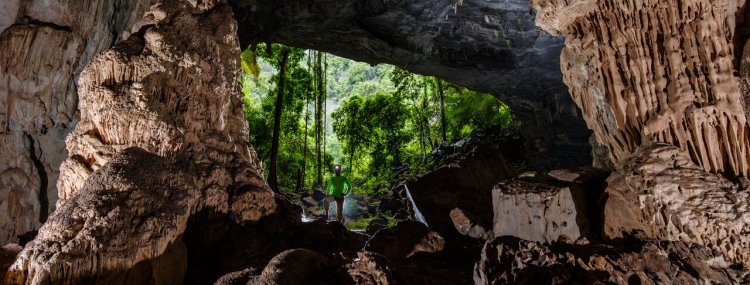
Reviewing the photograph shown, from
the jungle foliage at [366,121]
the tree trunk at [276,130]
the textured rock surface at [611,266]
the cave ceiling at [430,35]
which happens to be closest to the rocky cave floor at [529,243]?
the textured rock surface at [611,266]

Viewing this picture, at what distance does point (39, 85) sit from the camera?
5.43 m

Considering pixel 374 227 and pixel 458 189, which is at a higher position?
pixel 458 189

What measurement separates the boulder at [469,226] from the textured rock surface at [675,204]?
1.94 m

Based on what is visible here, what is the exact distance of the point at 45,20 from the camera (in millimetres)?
5355

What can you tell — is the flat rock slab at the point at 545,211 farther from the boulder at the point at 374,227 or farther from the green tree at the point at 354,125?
the green tree at the point at 354,125

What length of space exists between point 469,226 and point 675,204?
2.98 m

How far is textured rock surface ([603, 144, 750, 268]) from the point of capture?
117 inches

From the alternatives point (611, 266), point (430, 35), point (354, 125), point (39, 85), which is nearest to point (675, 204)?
point (611, 266)

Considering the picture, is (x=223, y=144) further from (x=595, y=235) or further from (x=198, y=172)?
(x=595, y=235)

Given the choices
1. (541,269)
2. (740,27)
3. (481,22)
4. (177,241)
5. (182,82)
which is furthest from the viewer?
(481,22)

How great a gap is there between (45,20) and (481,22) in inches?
385

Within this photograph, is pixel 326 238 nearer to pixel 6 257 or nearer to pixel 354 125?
pixel 6 257

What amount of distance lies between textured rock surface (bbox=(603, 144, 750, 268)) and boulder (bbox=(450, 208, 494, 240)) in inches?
76.4

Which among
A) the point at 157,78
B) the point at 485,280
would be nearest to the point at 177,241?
the point at 157,78
